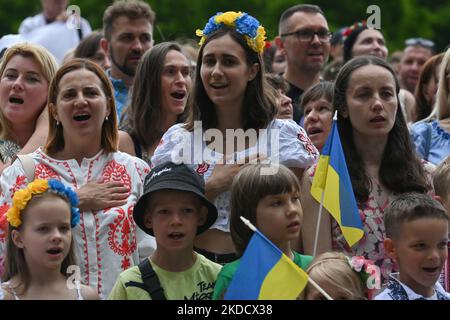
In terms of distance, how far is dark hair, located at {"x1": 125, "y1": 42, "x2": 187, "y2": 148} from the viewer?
328 inches

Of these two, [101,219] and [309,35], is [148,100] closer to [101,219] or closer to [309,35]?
[101,219]

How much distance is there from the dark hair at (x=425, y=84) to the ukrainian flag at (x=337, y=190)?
3025 mm

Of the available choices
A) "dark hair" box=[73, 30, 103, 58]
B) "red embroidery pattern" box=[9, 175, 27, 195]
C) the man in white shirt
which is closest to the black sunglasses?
"dark hair" box=[73, 30, 103, 58]

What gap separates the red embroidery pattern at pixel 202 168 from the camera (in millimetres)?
7176

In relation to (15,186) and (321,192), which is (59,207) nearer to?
(15,186)

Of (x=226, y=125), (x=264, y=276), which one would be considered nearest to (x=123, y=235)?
(x=226, y=125)

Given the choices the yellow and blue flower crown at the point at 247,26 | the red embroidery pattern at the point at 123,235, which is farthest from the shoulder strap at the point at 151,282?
the yellow and blue flower crown at the point at 247,26

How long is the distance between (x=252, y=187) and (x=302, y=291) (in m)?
0.70

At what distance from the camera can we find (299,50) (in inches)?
380

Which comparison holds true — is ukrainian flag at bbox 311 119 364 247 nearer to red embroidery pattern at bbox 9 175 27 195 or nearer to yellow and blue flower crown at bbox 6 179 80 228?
yellow and blue flower crown at bbox 6 179 80 228

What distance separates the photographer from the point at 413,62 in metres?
12.0

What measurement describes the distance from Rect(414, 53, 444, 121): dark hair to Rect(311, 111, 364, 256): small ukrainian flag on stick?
3.03 m

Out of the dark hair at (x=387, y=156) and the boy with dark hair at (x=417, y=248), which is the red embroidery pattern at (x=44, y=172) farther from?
the boy with dark hair at (x=417, y=248)

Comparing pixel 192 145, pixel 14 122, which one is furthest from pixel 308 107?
pixel 14 122
